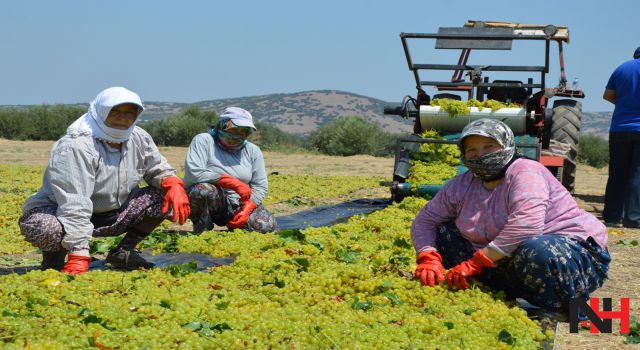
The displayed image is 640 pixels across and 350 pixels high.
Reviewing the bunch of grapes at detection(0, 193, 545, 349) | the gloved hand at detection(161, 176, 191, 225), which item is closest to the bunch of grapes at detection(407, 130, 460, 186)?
the bunch of grapes at detection(0, 193, 545, 349)

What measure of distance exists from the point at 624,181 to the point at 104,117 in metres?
6.34

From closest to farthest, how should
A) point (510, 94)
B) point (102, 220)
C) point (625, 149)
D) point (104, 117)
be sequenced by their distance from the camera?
1. point (104, 117)
2. point (102, 220)
3. point (625, 149)
4. point (510, 94)

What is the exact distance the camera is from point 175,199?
5.29 metres

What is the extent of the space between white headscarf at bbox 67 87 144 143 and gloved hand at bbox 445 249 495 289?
2.33m

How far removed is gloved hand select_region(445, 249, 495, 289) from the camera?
4.14 meters

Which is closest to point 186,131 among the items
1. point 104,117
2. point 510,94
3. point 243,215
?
point 510,94

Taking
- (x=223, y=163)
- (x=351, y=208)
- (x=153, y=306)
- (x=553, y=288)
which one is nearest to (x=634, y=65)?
(x=351, y=208)

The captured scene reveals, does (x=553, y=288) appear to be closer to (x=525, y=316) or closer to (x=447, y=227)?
(x=525, y=316)

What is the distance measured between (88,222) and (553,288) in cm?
283

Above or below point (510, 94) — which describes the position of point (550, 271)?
below

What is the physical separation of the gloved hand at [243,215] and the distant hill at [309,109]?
3282 inches

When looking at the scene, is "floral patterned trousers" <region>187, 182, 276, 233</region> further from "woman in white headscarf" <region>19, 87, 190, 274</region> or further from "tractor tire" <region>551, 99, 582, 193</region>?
"tractor tire" <region>551, 99, 582, 193</region>

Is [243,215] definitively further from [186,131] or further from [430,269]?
[186,131]

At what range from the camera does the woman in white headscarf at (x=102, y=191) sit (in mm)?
4727
